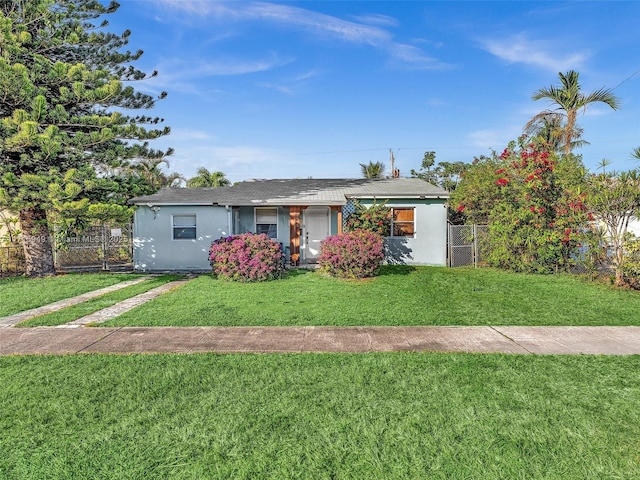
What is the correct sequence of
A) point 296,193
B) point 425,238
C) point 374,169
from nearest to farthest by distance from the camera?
point 425,238 < point 296,193 < point 374,169

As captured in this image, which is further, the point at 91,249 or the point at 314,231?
the point at 91,249

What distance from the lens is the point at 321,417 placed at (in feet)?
10.1

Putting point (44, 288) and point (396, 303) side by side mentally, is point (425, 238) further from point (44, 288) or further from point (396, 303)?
point (44, 288)

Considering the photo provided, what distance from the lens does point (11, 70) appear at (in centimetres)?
967

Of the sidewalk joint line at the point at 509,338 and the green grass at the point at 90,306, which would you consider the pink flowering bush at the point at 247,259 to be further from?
the sidewalk joint line at the point at 509,338

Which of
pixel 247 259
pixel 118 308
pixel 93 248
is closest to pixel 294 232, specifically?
pixel 247 259

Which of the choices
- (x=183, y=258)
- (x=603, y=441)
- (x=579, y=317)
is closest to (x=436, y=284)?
(x=579, y=317)

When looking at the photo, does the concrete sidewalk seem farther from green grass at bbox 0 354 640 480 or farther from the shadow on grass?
the shadow on grass

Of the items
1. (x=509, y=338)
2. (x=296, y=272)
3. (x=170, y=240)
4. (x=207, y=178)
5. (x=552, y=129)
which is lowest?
(x=509, y=338)

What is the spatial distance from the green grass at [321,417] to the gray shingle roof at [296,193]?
956cm

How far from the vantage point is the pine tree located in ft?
32.3

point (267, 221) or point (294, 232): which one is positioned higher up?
point (267, 221)

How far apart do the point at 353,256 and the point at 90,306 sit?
271 inches

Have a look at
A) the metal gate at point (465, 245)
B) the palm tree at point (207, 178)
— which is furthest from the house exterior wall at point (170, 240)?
the palm tree at point (207, 178)
